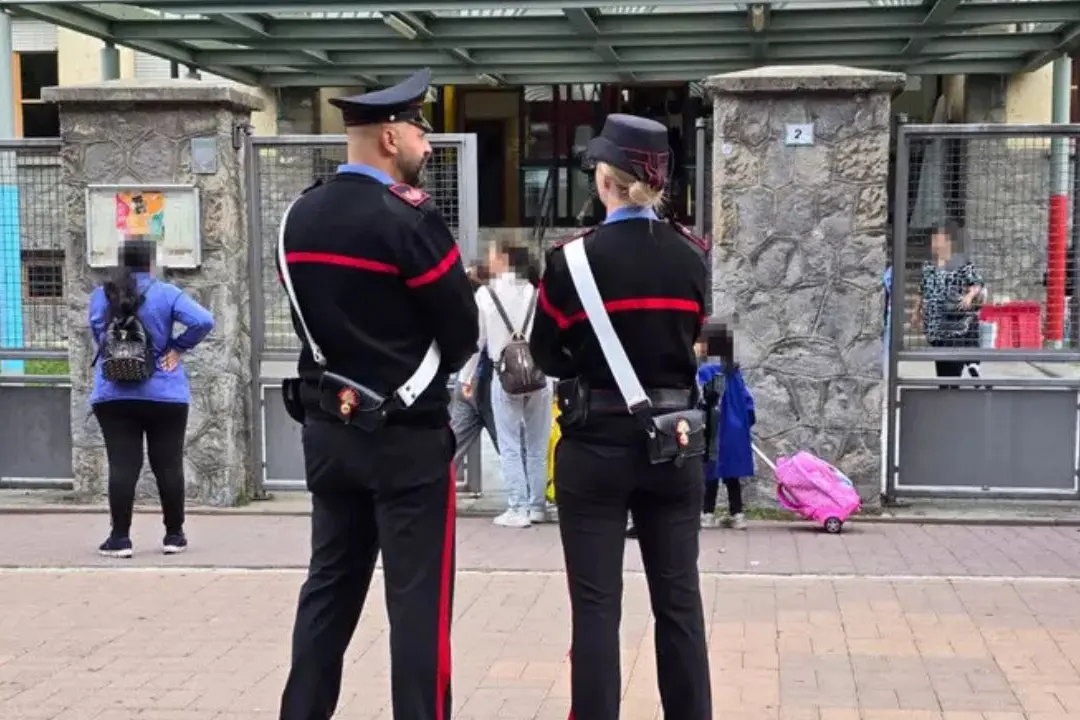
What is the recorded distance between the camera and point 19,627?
6.05 metres

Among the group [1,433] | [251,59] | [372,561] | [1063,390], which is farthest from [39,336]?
Answer: [251,59]

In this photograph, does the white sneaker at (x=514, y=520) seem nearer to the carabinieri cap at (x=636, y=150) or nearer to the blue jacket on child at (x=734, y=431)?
the blue jacket on child at (x=734, y=431)

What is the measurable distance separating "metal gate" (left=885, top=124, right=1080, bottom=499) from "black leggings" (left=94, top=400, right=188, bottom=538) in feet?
14.7

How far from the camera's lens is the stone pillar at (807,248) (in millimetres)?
8148

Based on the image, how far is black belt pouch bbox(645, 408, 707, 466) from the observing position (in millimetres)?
3928

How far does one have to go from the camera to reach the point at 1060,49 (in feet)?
53.9

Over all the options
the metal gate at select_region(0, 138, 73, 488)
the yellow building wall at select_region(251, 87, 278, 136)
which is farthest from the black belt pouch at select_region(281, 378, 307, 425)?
the yellow building wall at select_region(251, 87, 278, 136)

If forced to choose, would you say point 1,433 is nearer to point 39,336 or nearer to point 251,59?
point 39,336

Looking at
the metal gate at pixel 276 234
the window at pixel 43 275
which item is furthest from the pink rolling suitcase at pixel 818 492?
the window at pixel 43 275

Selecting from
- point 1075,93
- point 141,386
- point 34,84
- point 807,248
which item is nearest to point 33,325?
point 141,386

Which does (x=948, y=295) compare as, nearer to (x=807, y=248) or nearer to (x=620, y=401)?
(x=807, y=248)

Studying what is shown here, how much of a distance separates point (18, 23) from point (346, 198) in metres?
21.1

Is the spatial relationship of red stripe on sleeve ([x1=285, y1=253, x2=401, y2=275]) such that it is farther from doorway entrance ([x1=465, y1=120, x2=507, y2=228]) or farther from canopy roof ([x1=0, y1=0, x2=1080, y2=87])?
doorway entrance ([x1=465, y1=120, x2=507, y2=228])

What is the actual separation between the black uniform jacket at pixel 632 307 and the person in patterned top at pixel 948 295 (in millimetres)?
4676
